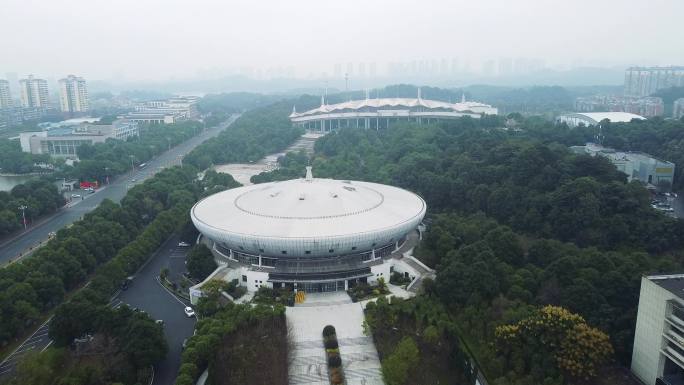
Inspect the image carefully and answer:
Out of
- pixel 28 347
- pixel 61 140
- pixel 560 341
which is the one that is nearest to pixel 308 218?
pixel 28 347

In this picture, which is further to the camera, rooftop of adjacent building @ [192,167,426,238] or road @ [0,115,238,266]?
road @ [0,115,238,266]

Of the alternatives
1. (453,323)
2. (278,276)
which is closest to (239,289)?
(278,276)

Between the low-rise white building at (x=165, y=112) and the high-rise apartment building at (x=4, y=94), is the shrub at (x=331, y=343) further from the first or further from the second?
the high-rise apartment building at (x=4, y=94)

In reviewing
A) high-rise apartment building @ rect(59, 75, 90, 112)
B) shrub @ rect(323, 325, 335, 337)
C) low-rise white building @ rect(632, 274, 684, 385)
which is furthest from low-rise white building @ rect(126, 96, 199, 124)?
low-rise white building @ rect(632, 274, 684, 385)

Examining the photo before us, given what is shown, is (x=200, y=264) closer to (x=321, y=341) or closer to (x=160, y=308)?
(x=160, y=308)

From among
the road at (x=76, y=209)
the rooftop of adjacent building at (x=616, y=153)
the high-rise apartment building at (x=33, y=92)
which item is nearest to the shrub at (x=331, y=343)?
the road at (x=76, y=209)

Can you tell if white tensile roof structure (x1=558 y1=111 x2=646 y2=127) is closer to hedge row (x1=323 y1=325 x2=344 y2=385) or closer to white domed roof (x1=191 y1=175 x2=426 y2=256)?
white domed roof (x1=191 y1=175 x2=426 y2=256)
